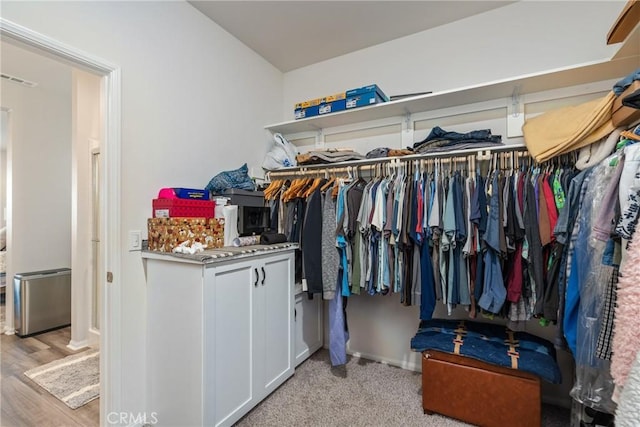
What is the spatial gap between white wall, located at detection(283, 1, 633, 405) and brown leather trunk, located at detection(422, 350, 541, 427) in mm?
506

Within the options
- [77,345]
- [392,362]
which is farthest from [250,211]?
[77,345]

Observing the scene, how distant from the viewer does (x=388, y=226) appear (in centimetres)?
196

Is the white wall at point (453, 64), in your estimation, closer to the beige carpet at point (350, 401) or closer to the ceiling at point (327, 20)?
the ceiling at point (327, 20)

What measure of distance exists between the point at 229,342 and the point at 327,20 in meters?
2.41

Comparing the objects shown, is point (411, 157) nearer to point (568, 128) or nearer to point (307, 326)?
point (568, 128)

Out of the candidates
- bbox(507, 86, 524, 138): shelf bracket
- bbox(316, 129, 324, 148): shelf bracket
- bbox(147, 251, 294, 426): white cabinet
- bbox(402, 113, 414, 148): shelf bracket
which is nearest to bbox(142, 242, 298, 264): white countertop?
bbox(147, 251, 294, 426): white cabinet

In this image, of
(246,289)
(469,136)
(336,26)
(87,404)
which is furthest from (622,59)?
(87,404)

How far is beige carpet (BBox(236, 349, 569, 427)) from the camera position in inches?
69.6

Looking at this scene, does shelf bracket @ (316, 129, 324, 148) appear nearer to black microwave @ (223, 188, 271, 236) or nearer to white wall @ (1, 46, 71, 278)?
black microwave @ (223, 188, 271, 236)

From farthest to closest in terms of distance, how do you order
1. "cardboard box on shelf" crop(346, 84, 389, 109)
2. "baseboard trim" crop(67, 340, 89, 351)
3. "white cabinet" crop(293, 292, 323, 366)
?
"baseboard trim" crop(67, 340, 89, 351) → "white cabinet" crop(293, 292, 323, 366) → "cardboard box on shelf" crop(346, 84, 389, 109)

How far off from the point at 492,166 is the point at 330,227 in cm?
116

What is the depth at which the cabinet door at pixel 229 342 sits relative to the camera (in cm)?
152

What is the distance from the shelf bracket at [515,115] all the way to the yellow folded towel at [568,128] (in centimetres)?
29

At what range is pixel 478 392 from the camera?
5.59 feet
